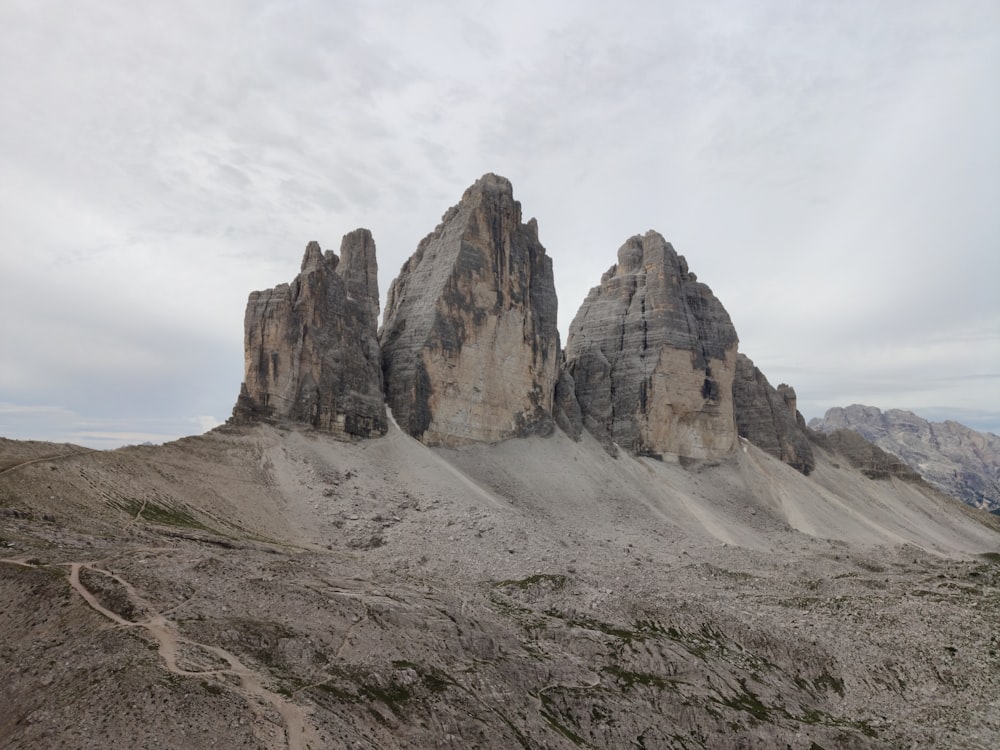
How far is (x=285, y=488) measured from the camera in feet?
156

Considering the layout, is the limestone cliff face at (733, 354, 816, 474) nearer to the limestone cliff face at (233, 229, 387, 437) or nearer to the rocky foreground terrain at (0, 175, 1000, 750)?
the rocky foreground terrain at (0, 175, 1000, 750)

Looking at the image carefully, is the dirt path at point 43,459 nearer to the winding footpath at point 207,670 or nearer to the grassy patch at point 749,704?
the winding footpath at point 207,670

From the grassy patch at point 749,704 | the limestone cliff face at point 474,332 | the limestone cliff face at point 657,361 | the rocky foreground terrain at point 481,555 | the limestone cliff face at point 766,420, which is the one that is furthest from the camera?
the limestone cliff face at point 766,420

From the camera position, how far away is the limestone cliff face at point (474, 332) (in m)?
66.2

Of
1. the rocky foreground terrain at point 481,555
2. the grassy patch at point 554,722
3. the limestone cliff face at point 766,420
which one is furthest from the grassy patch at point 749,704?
the limestone cliff face at point 766,420

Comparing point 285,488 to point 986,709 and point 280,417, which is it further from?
point 986,709

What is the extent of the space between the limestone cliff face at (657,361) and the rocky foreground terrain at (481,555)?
37 centimetres

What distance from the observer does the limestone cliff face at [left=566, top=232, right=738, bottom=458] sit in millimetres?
81562

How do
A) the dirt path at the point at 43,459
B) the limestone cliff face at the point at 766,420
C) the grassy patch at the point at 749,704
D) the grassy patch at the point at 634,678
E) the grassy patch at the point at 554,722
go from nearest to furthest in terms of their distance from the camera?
1. the grassy patch at the point at 554,722
2. the grassy patch at the point at 749,704
3. the grassy patch at the point at 634,678
4. the dirt path at the point at 43,459
5. the limestone cliff face at the point at 766,420

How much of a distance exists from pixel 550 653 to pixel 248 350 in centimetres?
4161

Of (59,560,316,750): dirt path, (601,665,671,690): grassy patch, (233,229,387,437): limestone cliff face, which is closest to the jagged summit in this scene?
(233,229,387,437): limestone cliff face

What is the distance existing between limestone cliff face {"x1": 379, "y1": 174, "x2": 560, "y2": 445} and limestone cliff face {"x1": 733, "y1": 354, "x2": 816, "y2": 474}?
114 ft

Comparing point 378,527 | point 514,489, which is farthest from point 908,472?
point 378,527

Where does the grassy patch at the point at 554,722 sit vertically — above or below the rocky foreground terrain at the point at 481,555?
below
